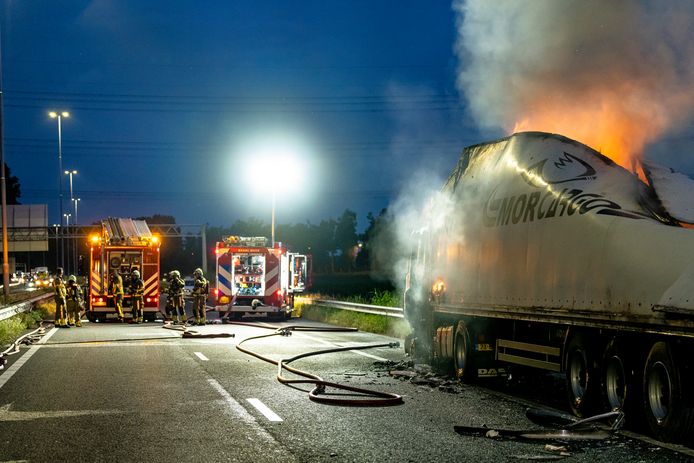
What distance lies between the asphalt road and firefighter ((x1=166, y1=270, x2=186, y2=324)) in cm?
1188

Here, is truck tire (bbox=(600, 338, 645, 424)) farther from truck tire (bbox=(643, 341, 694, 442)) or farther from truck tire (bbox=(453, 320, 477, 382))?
truck tire (bbox=(453, 320, 477, 382))

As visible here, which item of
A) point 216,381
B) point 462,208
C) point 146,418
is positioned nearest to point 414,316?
point 462,208

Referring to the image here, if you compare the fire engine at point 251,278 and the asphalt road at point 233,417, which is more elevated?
the fire engine at point 251,278

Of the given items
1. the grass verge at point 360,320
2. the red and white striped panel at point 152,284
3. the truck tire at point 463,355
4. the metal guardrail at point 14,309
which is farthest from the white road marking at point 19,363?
the red and white striped panel at point 152,284

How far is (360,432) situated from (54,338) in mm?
15428

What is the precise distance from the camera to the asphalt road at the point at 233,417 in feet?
27.2

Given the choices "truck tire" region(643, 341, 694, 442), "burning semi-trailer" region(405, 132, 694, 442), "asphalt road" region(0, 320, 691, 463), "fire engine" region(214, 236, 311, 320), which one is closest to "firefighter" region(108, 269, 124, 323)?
"fire engine" region(214, 236, 311, 320)

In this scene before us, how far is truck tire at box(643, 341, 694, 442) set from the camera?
8.46m

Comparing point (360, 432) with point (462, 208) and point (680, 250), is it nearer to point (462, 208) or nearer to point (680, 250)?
point (680, 250)

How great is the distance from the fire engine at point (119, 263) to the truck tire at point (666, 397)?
2529 centimetres

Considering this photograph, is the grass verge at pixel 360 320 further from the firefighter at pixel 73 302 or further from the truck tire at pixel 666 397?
the truck tire at pixel 666 397

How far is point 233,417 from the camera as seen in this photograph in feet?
33.7

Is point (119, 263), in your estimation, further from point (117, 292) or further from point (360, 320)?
point (360, 320)

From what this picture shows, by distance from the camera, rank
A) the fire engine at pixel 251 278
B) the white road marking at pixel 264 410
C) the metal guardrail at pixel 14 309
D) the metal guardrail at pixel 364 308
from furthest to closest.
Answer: the fire engine at pixel 251 278
the metal guardrail at pixel 364 308
the metal guardrail at pixel 14 309
the white road marking at pixel 264 410
